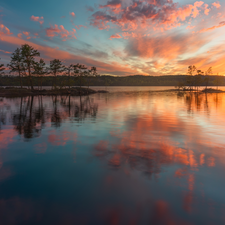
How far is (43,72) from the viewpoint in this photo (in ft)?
240

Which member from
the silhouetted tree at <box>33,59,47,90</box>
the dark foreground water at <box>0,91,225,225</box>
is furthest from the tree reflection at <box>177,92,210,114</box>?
the silhouetted tree at <box>33,59,47,90</box>

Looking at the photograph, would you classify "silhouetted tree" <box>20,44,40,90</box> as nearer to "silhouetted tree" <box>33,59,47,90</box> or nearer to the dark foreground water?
"silhouetted tree" <box>33,59,47,90</box>

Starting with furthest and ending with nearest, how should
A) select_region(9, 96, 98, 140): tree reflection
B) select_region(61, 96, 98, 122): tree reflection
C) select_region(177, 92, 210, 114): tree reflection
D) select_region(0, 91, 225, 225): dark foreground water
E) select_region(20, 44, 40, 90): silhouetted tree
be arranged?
select_region(20, 44, 40, 90): silhouetted tree < select_region(177, 92, 210, 114): tree reflection < select_region(61, 96, 98, 122): tree reflection < select_region(9, 96, 98, 140): tree reflection < select_region(0, 91, 225, 225): dark foreground water

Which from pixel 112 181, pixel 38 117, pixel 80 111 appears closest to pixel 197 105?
pixel 80 111

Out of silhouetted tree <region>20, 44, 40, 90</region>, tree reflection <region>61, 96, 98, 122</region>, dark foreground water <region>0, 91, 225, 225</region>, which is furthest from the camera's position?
silhouetted tree <region>20, 44, 40, 90</region>

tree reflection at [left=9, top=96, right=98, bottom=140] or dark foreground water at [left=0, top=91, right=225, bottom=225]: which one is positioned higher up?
tree reflection at [left=9, top=96, right=98, bottom=140]

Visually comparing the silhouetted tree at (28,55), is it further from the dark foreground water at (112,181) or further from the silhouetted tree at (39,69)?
the dark foreground water at (112,181)

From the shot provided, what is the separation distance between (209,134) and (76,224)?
12384mm

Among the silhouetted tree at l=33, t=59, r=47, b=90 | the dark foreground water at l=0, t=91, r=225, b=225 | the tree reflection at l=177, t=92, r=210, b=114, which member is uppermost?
the silhouetted tree at l=33, t=59, r=47, b=90

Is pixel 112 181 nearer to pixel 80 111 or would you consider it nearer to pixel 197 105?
pixel 80 111

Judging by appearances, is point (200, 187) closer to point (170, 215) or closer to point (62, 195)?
point (170, 215)

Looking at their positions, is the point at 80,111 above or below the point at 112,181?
above

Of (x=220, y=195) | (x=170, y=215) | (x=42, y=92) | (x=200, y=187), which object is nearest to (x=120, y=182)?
(x=170, y=215)

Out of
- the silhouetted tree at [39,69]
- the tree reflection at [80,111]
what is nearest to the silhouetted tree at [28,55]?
the silhouetted tree at [39,69]
